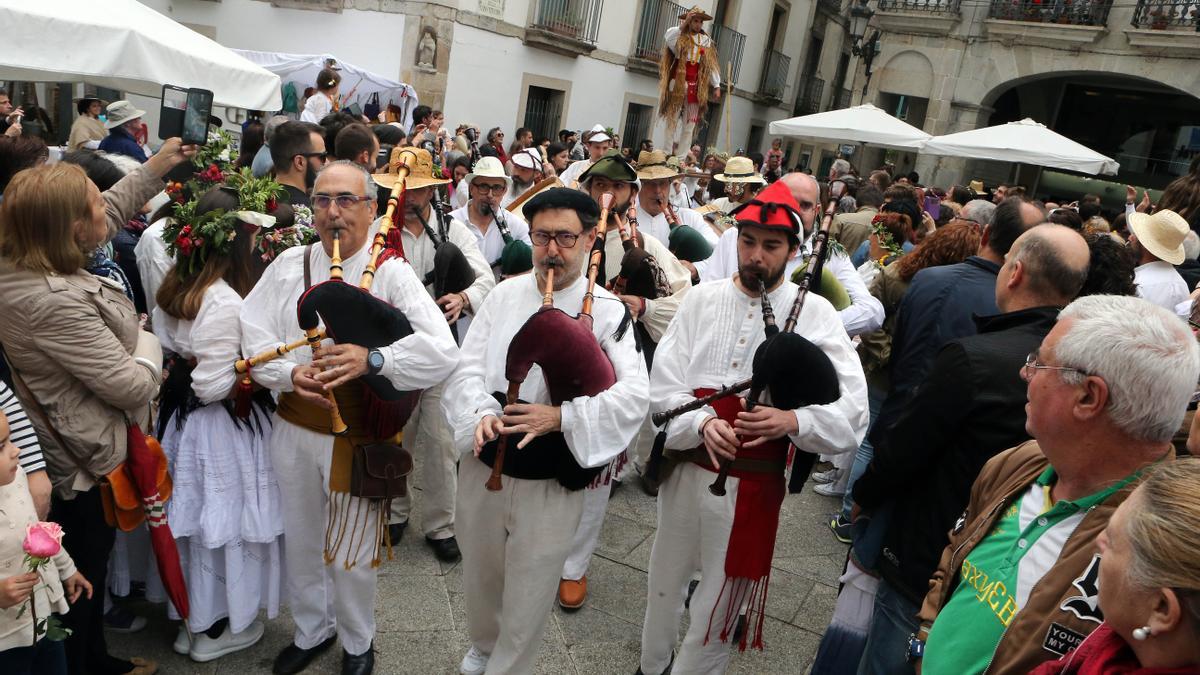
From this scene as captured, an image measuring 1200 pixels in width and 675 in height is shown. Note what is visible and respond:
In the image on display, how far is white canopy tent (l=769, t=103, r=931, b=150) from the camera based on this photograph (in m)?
11.6

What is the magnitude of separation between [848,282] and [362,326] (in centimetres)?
283

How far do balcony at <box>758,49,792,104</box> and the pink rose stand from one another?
23495mm

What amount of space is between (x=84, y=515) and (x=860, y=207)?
22.7 ft

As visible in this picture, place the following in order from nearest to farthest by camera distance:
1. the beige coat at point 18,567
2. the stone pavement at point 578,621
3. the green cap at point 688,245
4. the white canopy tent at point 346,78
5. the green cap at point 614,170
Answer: the beige coat at point 18,567
the stone pavement at point 578,621
the green cap at point 614,170
the green cap at point 688,245
the white canopy tent at point 346,78

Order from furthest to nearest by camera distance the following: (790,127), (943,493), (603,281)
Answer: (790,127), (603,281), (943,493)

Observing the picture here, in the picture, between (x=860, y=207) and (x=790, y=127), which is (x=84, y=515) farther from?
(x=790, y=127)

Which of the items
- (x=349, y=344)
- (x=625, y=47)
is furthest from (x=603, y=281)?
(x=625, y=47)

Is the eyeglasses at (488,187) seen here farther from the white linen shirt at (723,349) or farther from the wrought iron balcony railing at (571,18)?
the wrought iron balcony railing at (571,18)

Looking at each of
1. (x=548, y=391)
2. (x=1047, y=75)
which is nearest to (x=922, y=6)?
(x=1047, y=75)

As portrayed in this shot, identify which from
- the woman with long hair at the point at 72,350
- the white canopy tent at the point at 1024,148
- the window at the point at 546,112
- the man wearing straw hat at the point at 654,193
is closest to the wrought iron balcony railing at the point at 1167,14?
the white canopy tent at the point at 1024,148

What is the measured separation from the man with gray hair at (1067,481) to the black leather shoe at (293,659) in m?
2.39

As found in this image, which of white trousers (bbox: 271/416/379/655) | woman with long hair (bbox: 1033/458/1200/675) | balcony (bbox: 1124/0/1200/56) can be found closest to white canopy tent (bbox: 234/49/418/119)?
white trousers (bbox: 271/416/379/655)

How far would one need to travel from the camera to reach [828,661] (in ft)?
9.84

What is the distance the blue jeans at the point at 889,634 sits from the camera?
2566 mm
